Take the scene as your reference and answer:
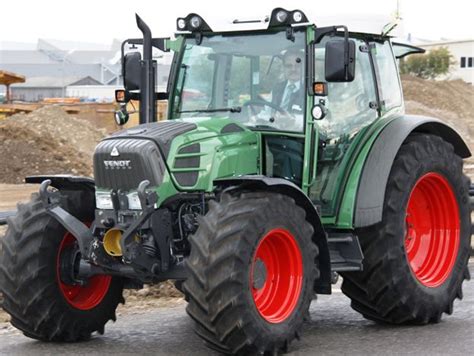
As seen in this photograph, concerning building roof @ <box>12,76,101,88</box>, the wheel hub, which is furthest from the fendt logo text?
building roof @ <box>12,76,101,88</box>

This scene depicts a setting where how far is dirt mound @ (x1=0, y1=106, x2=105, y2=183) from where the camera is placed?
2445 cm

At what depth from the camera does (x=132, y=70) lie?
839 cm

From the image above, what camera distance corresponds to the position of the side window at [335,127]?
27.4 feet

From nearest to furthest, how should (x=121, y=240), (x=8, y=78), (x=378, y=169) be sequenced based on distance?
(x=121, y=240)
(x=378, y=169)
(x=8, y=78)

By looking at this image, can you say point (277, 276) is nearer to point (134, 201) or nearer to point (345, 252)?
point (345, 252)

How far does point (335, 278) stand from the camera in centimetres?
795

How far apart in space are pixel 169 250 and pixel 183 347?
751 mm

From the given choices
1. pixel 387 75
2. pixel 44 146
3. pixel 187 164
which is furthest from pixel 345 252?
pixel 44 146

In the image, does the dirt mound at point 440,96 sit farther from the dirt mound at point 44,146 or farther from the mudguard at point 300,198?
the mudguard at point 300,198

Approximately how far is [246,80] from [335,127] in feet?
2.66

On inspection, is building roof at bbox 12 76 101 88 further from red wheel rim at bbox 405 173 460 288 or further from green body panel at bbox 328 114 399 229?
green body panel at bbox 328 114 399 229

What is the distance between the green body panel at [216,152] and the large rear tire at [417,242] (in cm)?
115

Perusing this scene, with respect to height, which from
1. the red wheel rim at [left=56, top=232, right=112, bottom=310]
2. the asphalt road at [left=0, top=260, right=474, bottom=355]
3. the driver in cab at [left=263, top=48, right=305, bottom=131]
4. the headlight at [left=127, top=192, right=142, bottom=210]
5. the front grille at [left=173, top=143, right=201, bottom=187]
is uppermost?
the driver in cab at [left=263, top=48, right=305, bottom=131]

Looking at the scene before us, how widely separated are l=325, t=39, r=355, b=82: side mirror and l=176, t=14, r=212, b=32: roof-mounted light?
4.24 ft
